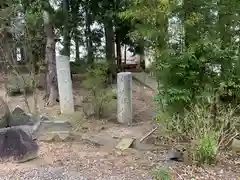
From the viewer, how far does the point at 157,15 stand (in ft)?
14.0

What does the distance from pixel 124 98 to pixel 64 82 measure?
123 cm

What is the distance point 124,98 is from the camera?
5613 mm

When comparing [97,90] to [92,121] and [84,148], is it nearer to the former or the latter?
[92,121]

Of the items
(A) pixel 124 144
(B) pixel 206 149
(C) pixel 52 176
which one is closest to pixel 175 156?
(B) pixel 206 149

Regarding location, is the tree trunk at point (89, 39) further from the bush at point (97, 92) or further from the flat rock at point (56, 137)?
the flat rock at point (56, 137)

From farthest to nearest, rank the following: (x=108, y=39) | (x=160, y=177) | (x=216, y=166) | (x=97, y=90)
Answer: (x=108, y=39) < (x=97, y=90) < (x=216, y=166) < (x=160, y=177)

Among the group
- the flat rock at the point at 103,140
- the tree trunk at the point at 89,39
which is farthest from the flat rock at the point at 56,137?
the tree trunk at the point at 89,39

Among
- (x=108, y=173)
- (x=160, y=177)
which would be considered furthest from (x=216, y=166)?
(x=108, y=173)

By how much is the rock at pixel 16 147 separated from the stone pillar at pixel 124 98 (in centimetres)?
243

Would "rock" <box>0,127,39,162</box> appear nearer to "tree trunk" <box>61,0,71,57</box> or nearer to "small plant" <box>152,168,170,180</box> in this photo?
"small plant" <box>152,168,170,180</box>

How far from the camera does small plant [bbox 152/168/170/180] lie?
9.48ft

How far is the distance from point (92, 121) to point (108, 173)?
102 inches

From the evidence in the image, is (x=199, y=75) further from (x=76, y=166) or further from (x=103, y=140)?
(x=76, y=166)

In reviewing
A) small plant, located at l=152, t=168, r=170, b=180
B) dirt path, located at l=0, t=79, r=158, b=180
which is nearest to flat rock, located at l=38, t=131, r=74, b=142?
dirt path, located at l=0, t=79, r=158, b=180
